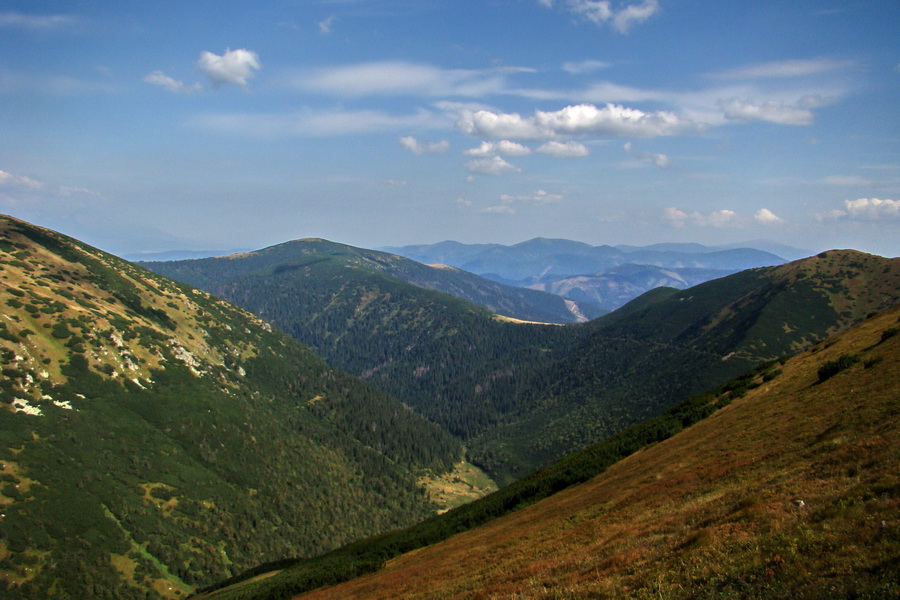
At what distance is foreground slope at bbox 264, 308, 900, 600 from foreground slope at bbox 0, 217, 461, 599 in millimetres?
110818

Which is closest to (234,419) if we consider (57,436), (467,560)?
(57,436)

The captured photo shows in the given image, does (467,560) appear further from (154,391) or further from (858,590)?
(154,391)

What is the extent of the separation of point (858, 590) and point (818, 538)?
4.15 metres

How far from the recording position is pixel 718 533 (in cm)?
1795

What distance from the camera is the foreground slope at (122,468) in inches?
4299

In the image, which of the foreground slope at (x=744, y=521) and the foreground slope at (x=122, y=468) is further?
the foreground slope at (x=122, y=468)

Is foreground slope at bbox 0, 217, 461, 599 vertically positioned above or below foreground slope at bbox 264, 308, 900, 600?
below

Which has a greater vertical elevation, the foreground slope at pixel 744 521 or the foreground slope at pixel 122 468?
the foreground slope at pixel 744 521

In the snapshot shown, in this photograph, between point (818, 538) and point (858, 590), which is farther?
point (818, 538)

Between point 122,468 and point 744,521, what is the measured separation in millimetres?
172734

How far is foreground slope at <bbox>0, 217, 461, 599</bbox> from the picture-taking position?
4299 inches

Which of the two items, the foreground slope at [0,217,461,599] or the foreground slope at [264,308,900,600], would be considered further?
the foreground slope at [0,217,461,599]

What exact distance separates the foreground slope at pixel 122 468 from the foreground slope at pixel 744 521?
364 ft

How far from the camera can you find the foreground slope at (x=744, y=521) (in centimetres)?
1362
